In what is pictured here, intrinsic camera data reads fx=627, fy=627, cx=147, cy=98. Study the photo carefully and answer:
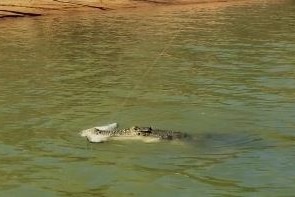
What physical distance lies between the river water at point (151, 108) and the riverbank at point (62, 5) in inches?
314

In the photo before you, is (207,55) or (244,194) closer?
(244,194)

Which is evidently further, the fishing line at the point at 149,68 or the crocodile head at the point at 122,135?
the fishing line at the point at 149,68

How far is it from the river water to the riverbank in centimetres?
798

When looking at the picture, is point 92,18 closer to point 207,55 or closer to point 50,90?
point 207,55

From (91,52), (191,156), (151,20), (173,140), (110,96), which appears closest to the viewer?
(191,156)

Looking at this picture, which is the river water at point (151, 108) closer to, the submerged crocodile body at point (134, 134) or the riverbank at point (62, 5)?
the submerged crocodile body at point (134, 134)

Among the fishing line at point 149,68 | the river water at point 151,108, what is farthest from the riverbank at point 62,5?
the fishing line at point 149,68

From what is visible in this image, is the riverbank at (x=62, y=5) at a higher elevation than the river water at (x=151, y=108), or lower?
higher

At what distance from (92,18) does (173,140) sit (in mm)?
25787

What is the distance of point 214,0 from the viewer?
149 ft

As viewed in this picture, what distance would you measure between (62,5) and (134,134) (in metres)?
29.6

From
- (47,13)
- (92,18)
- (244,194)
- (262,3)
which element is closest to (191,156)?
(244,194)

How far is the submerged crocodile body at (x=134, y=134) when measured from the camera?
36.2ft

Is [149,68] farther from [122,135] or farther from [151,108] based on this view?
[122,135]
